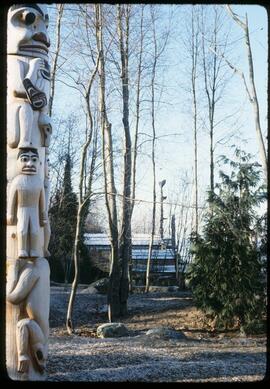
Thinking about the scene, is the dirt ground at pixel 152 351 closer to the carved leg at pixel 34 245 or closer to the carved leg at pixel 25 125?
the carved leg at pixel 34 245

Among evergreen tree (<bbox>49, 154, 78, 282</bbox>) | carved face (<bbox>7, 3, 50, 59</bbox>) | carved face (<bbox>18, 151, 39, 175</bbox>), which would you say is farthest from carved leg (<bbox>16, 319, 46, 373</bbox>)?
evergreen tree (<bbox>49, 154, 78, 282</bbox>)

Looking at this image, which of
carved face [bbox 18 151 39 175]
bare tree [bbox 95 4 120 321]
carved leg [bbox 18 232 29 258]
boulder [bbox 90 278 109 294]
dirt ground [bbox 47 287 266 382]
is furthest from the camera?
boulder [bbox 90 278 109 294]

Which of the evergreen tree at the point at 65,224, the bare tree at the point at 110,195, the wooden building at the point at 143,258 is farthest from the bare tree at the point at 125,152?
the wooden building at the point at 143,258

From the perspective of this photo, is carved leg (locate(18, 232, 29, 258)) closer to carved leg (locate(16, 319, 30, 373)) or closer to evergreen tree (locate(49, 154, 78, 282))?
carved leg (locate(16, 319, 30, 373))

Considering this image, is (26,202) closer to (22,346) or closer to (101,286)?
(22,346)

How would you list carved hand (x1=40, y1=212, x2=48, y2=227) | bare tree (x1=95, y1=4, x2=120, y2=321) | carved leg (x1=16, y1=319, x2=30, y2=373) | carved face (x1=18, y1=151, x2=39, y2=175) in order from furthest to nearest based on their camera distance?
bare tree (x1=95, y1=4, x2=120, y2=321) < carved hand (x1=40, y1=212, x2=48, y2=227) < carved face (x1=18, y1=151, x2=39, y2=175) < carved leg (x1=16, y1=319, x2=30, y2=373)

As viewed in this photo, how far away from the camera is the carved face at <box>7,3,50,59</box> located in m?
4.98

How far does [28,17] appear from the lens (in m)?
5.01

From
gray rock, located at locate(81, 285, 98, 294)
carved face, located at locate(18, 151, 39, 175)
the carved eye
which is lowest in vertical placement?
gray rock, located at locate(81, 285, 98, 294)

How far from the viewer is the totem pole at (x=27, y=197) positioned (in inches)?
177

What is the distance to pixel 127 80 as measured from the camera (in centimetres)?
1248

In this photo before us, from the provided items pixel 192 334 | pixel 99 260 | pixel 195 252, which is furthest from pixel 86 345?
pixel 99 260

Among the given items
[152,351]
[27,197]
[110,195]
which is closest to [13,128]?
[27,197]

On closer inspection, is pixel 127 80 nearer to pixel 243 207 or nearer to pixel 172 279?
pixel 243 207
